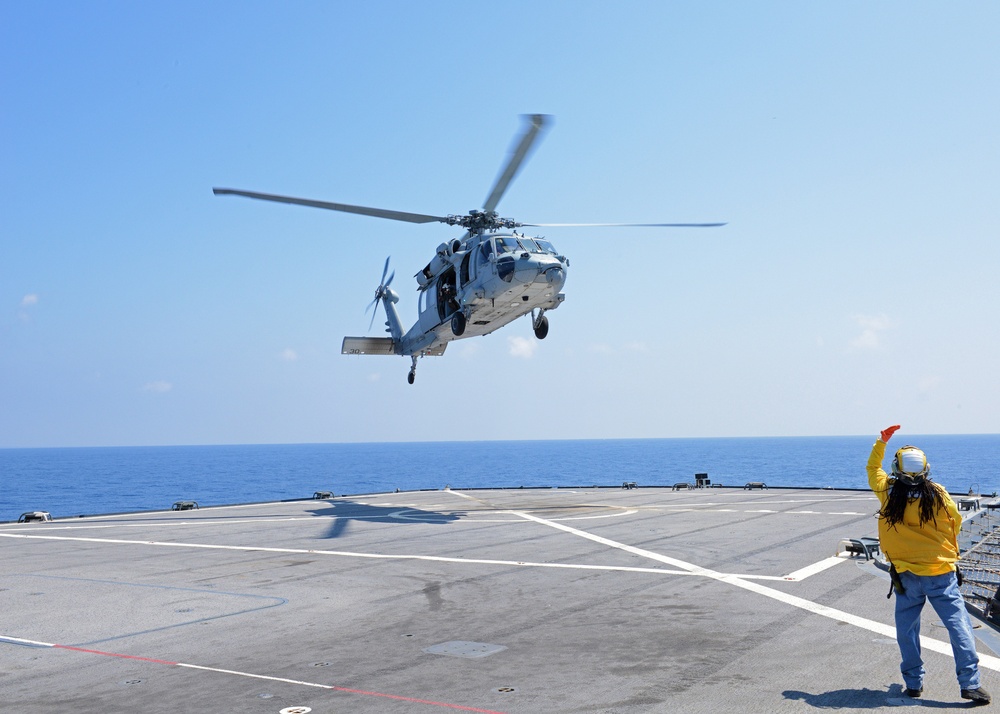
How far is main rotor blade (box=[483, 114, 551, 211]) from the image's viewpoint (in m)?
19.6

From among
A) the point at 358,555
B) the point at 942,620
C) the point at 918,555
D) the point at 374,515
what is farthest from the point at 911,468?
the point at 374,515

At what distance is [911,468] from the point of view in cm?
675

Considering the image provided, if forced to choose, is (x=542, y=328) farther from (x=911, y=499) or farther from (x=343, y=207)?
(x=911, y=499)

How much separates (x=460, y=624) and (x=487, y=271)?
15.4 meters

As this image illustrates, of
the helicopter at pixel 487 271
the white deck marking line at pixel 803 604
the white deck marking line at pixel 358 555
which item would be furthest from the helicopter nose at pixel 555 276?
the white deck marking line at pixel 358 555

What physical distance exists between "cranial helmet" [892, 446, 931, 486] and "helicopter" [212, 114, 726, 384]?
14.6 m

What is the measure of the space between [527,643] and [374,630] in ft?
6.67

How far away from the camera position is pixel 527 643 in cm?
876

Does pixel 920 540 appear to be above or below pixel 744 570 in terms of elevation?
above

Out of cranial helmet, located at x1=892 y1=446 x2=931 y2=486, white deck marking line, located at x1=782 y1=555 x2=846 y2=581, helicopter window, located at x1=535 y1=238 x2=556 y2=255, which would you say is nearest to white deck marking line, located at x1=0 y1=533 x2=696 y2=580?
white deck marking line, located at x1=782 y1=555 x2=846 y2=581

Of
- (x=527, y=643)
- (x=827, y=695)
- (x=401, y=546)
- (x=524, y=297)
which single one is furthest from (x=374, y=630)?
(x=524, y=297)

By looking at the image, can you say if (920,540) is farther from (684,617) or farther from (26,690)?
(26,690)

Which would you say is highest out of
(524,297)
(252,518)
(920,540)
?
(524,297)

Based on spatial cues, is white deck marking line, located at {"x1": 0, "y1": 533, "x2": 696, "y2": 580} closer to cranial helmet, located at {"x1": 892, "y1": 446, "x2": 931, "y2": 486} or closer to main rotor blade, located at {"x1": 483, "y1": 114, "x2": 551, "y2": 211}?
cranial helmet, located at {"x1": 892, "y1": 446, "x2": 931, "y2": 486}
